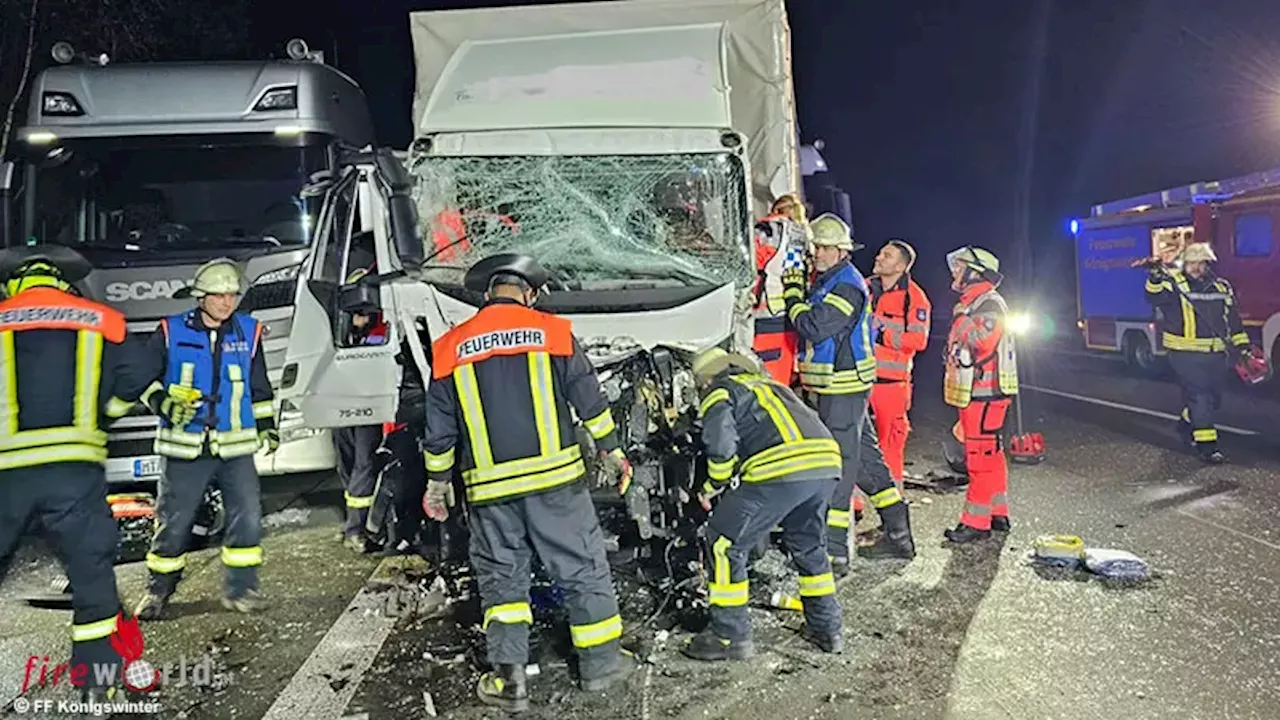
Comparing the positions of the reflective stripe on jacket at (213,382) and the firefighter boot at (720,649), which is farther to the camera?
the reflective stripe on jacket at (213,382)

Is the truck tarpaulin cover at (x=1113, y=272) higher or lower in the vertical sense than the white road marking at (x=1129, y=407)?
higher

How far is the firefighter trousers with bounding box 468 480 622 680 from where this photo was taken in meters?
4.03

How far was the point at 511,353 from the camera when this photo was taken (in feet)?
13.1

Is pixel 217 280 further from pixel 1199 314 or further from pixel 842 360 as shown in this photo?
pixel 1199 314

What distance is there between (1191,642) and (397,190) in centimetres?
448

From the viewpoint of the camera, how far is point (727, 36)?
6086mm

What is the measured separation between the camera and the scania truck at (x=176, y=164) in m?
6.41

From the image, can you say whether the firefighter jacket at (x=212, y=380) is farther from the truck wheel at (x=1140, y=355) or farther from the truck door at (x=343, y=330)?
the truck wheel at (x=1140, y=355)

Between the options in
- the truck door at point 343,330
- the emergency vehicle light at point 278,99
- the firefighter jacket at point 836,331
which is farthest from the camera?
the emergency vehicle light at point 278,99

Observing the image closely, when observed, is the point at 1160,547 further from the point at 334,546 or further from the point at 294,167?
the point at 294,167

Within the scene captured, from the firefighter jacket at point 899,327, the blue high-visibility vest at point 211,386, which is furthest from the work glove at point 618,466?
the firefighter jacket at point 899,327

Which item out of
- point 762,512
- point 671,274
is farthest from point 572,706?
point 671,274

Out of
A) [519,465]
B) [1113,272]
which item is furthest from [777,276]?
[1113,272]

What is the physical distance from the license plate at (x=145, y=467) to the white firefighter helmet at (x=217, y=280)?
154 centimetres
